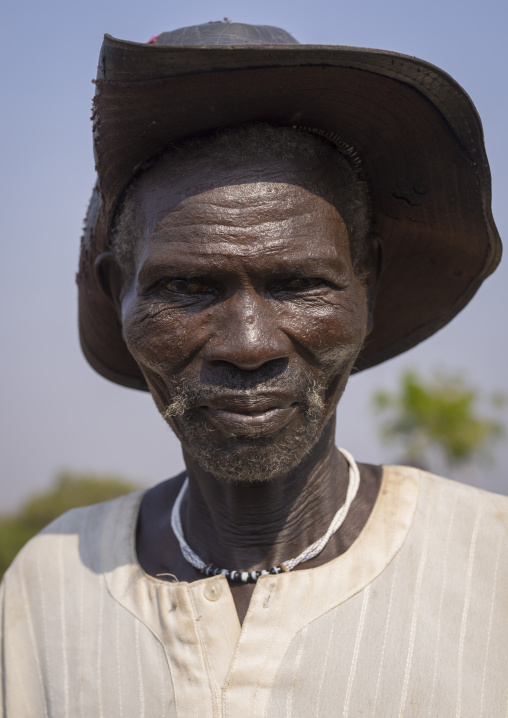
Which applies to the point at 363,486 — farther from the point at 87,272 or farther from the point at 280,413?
the point at 87,272

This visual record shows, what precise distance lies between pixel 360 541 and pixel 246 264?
91 cm

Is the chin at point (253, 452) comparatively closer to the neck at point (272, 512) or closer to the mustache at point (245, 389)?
the mustache at point (245, 389)

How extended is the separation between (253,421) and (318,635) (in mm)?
624

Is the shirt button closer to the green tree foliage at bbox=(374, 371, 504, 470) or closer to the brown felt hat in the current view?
the brown felt hat

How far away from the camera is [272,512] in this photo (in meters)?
2.23

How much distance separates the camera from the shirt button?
6.69 ft

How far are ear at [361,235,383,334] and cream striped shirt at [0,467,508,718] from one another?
565 millimetres

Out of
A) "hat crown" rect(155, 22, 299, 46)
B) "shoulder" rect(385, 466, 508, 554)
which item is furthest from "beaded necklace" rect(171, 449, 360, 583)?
"hat crown" rect(155, 22, 299, 46)

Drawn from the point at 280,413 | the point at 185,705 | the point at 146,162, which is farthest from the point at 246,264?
the point at 185,705

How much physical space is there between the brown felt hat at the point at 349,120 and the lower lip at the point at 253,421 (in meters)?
0.83

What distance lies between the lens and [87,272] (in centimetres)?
265

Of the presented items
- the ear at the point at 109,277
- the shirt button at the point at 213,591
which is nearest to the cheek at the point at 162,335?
the ear at the point at 109,277

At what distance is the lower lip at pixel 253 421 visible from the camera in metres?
1.91

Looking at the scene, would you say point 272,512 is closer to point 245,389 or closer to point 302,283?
point 245,389
